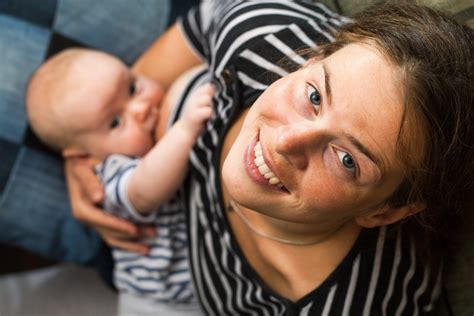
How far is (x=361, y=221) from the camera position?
0.76 metres

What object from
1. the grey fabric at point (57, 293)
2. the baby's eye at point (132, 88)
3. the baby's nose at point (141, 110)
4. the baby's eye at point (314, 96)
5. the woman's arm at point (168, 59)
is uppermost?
the baby's eye at point (314, 96)

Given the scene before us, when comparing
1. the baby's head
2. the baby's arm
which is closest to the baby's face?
the baby's head

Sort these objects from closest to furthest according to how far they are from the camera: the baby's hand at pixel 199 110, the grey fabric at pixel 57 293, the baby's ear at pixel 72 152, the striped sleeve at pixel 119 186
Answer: the baby's hand at pixel 199 110 → the striped sleeve at pixel 119 186 → the baby's ear at pixel 72 152 → the grey fabric at pixel 57 293

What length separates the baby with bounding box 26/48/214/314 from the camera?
1.11 metres

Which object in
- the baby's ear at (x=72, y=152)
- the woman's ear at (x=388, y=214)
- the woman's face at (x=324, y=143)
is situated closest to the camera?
the woman's face at (x=324, y=143)

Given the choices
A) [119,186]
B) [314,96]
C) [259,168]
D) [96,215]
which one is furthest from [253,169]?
[96,215]

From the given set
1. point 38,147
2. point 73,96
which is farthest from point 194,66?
point 38,147

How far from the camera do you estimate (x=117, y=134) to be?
1.15 meters

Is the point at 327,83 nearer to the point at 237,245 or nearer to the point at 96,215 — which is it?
the point at 237,245

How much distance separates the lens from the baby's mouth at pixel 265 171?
0.69m

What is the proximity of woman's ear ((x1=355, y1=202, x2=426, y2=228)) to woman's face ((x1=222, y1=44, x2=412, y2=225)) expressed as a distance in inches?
0.7

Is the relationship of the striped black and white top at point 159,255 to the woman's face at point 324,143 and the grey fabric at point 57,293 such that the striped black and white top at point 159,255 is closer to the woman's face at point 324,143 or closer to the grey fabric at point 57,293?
the grey fabric at point 57,293

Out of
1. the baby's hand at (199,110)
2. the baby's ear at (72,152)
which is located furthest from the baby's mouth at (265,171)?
the baby's ear at (72,152)

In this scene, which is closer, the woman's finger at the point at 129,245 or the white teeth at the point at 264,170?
the white teeth at the point at 264,170
